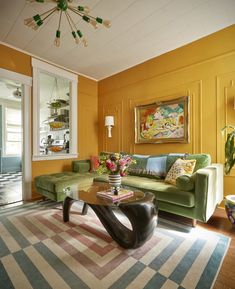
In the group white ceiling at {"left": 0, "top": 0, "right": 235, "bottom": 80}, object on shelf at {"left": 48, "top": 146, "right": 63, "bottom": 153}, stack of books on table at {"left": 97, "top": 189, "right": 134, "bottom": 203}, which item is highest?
white ceiling at {"left": 0, "top": 0, "right": 235, "bottom": 80}

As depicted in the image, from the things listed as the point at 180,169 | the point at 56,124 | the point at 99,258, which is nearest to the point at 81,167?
the point at 56,124

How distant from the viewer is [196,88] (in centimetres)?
287

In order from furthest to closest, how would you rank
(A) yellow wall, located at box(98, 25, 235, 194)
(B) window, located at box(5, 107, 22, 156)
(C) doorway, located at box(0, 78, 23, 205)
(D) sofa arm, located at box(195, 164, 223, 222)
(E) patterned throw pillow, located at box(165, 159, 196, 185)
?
1. (B) window, located at box(5, 107, 22, 156)
2. (C) doorway, located at box(0, 78, 23, 205)
3. (A) yellow wall, located at box(98, 25, 235, 194)
4. (E) patterned throw pillow, located at box(165, 159, 196, 185)
5. (D) sofa arm, located at box(195, 164, 223, 222)

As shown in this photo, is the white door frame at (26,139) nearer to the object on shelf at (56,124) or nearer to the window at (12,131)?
the object on shelf at (56,124)

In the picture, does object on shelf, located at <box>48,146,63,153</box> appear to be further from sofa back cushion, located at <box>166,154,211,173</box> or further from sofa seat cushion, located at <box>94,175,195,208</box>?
sofa back cushion, located at <box>166,154,211,173</box>

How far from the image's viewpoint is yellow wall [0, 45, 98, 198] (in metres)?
3.26

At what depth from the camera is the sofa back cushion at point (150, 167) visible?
2.87 metres

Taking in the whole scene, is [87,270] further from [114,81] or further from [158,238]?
[114,81]

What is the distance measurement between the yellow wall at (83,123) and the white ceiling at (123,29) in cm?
44

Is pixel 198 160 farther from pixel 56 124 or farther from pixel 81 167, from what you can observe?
pixel 56 124

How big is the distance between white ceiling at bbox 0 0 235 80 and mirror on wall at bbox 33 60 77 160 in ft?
1.81

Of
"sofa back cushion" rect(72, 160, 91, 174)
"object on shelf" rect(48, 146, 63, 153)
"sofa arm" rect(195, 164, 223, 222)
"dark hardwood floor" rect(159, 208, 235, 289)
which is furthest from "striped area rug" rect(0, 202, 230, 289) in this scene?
"object on shelf" rect(48, 146, 63, 153)

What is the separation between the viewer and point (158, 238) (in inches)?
73.3

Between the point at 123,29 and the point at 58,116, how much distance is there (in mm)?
2539
